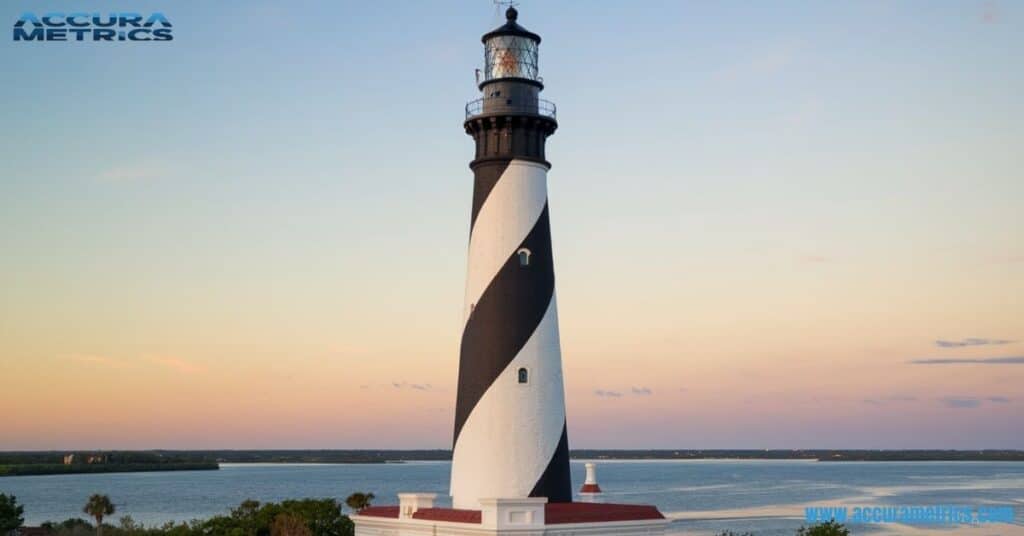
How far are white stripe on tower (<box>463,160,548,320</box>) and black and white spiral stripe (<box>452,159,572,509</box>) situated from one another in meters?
0.02

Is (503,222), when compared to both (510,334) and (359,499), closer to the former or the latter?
(510,334)

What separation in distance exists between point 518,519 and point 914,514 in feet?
206

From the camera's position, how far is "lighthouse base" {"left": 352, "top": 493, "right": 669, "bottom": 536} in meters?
16.8

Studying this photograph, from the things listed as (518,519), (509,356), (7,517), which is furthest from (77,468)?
(518,519)

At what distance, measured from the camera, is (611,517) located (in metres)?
17.9

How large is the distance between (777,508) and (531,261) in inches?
2650

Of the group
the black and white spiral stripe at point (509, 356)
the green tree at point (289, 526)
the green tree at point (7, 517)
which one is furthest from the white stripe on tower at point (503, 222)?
the green tree at point (7, 517)

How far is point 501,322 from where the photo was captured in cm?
1873

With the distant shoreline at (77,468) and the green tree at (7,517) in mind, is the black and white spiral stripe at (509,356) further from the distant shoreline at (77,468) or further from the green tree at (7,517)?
the distant shoreline at (77,468)

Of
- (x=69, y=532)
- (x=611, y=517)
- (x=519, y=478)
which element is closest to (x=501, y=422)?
(x=519, y=478)

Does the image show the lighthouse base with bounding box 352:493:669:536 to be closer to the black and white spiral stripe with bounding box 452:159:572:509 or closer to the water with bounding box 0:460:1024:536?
the black and white spiral stripe with bounding box 452:159:572:509

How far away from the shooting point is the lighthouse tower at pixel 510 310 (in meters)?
18.5

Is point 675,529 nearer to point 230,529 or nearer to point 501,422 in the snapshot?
point 230,529

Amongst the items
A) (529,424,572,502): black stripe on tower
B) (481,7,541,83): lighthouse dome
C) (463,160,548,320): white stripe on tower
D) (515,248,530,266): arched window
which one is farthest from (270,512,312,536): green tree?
(481,7,541,83): lighthouse dome
